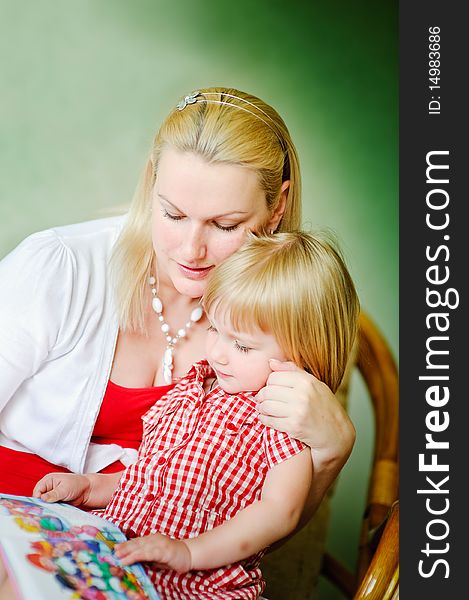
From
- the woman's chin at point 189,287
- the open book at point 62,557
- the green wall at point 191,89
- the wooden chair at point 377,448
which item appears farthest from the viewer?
the wooden chair at point 377,448

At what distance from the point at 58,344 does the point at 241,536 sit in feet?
1.29

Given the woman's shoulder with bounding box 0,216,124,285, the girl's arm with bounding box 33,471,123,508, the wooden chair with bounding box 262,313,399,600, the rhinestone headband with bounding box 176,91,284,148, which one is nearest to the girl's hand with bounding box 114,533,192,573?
the girl's arm with bounding box 33,471,123,508

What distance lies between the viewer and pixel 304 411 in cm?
112

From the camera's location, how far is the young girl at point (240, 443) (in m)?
1.06

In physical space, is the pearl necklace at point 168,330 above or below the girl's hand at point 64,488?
above

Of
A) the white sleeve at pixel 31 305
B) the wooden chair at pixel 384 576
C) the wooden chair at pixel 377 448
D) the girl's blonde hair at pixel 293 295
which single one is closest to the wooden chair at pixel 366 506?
the wooden chair at pixel 377 448

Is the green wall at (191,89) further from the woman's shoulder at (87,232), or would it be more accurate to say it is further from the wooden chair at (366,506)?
the woman's shoulder at (87,232)

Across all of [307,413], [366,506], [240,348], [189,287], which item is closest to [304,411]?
[307,413]

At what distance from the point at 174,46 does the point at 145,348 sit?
66 cm

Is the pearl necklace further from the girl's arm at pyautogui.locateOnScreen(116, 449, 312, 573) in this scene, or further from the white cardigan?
the girl's arm at pyautogui.locateOnScreen(116, 449, 312, 573)

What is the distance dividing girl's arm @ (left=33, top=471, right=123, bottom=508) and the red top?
0.26 ft

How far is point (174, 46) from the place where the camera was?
5.46 feet

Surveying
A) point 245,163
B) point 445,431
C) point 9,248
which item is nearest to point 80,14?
point 9,248

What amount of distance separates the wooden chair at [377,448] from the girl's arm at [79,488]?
571 millimetres
